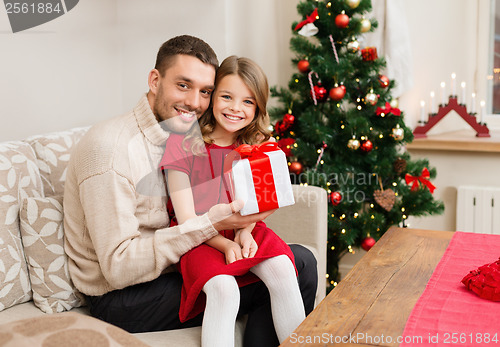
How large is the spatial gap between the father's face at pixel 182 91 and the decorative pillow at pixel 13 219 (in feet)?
1.49

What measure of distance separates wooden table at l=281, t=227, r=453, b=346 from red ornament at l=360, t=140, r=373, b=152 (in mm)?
865

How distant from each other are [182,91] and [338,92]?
44.6 inches

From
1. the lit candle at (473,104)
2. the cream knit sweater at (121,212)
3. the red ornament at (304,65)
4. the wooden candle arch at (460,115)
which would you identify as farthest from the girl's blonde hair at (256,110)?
the lit candle at (473,104)

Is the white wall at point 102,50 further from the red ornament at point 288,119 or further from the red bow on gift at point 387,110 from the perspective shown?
the red bow on gift at point 387,110

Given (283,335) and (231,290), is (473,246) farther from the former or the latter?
(231,290)

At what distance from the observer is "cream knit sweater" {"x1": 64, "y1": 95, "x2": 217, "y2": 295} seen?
4.94 feet

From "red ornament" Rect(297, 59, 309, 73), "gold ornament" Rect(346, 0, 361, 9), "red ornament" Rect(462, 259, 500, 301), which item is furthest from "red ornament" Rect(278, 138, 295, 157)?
"red ornament" Rect(462, 259, 500, 301)

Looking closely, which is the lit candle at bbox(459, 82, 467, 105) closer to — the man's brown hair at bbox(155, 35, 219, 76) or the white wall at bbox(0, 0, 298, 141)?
the white wall at bbox(0, 0, 298, 141)

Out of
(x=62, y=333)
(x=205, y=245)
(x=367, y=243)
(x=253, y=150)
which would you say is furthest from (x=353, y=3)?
(x=62, y=333)

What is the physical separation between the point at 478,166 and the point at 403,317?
2.16 m

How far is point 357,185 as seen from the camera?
9.00 feet

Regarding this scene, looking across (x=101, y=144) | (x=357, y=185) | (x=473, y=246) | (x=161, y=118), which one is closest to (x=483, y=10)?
(x=357, y=185)

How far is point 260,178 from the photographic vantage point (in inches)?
58.7

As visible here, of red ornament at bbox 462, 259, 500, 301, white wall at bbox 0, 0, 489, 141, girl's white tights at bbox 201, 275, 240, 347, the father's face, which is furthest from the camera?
white wall at bbox 0, 0, 489, 141
